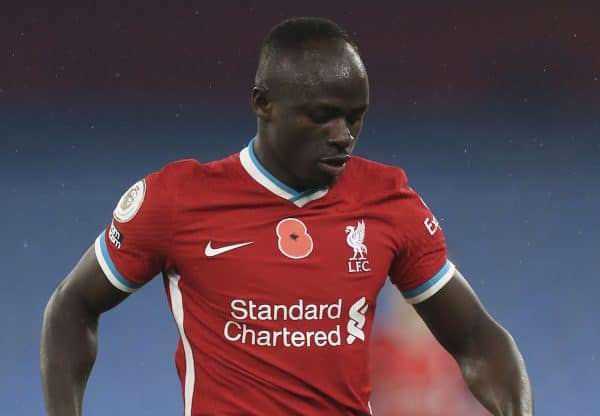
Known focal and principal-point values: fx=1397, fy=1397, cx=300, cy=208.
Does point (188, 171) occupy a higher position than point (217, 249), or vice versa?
point (188, 171)

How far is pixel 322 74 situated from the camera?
236 centimetres

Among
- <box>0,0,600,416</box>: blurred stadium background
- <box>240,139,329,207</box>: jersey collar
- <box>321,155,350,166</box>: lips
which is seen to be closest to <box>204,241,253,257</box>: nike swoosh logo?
<box>240,139,329,207</box>: jersey collar

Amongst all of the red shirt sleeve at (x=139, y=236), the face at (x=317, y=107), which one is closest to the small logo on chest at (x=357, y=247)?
the face at (x=317, y=107)

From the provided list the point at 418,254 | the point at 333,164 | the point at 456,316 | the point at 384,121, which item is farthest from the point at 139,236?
the point at 384,121

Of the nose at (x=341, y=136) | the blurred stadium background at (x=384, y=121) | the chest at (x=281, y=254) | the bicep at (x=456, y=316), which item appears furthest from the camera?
the blurred stadium background at (x=384, y=121)

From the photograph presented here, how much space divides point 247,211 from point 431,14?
3501 millimetres

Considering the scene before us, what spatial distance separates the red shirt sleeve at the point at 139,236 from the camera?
7.98 feet

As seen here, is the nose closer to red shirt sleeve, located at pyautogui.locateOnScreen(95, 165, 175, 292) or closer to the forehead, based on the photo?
the forehead

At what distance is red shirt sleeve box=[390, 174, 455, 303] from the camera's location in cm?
251

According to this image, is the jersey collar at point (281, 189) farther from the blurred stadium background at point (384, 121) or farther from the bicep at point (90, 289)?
the blurred stadium background at point (384, 121)

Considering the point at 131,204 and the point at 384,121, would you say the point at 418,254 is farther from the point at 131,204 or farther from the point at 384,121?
the point at 384,121

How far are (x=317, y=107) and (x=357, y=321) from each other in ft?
1.29

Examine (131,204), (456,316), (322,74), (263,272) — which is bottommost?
(456,316)

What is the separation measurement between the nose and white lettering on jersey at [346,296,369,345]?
0.97 feet
